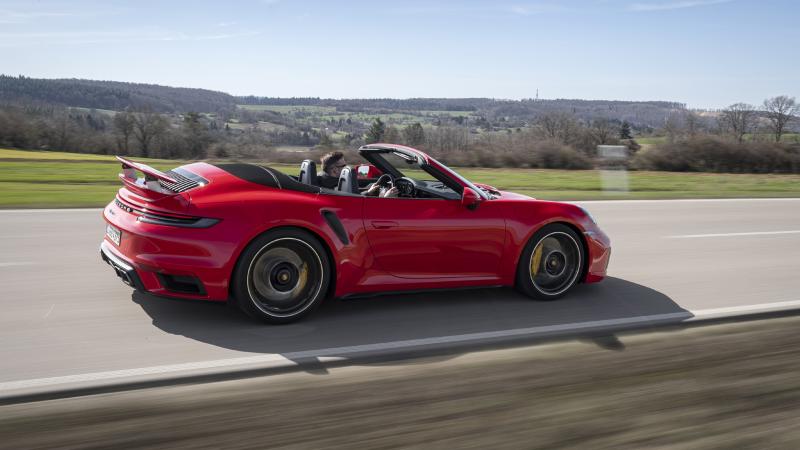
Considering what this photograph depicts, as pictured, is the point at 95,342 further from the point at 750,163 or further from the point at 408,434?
the point at 750,163

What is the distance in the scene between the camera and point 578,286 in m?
6.58

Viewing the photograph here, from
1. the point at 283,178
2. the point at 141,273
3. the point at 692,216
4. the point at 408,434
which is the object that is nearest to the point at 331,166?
the point at 283,178

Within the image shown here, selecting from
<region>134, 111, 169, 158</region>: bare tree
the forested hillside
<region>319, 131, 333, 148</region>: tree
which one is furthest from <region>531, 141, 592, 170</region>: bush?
<region>134, 111, 169, 158</region>: bare tree

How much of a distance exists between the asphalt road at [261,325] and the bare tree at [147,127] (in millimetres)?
26691

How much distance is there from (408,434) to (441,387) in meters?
0.64

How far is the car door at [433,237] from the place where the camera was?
5.17m

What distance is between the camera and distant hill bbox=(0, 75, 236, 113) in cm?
6138

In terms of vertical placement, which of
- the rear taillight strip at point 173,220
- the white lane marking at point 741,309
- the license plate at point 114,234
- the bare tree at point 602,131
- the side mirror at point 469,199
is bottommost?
the white lane marking at point 741,309

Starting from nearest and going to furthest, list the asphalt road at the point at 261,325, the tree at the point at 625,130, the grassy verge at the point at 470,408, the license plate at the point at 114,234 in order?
1. the grassy verge at the point at 470,408
2. the asphalt road at the point at 261,325
3. the license plate at the point at 114,234
4. the tree at the point at 625,130

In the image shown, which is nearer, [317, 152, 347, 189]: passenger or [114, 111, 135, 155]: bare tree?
[317, 152, 347, 189]: passenger

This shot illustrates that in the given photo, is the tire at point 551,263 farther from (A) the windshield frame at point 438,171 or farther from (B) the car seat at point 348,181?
(B) the car seat at point 348,181

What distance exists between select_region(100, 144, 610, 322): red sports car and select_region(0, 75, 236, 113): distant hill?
2220 inches

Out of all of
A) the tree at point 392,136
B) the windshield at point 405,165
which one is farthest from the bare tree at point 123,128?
the windshield at point 405,165

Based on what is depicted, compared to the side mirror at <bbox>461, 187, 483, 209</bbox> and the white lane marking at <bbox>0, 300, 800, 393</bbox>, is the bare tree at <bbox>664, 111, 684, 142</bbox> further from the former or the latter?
the side mirror at <bbox>461, 187, 483, 209</bbox>
